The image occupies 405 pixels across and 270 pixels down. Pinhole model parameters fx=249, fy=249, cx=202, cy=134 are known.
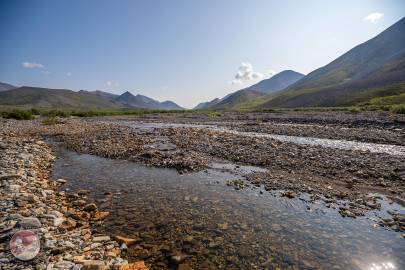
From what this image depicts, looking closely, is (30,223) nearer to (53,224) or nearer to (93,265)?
(53,224)

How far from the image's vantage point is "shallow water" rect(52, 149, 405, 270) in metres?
7.14

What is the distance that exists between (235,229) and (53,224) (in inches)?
239

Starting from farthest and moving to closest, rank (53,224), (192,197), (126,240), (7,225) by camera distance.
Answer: (192,197)
(53,224)
(126,240)
(7,225)

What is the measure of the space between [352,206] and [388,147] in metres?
14.9

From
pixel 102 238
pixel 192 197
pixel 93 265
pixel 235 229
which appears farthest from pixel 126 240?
pixel 192 197

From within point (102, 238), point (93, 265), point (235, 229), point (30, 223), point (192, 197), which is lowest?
point (235, 229)

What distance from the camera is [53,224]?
318 inches

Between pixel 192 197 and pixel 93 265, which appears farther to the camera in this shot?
pixel 192 197

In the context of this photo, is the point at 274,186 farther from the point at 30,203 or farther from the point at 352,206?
the point at 30,203

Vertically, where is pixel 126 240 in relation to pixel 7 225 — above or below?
below

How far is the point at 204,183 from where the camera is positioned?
44.5 feet

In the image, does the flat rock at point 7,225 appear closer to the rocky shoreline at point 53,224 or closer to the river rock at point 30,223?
the rocky shoreline at point 53,224

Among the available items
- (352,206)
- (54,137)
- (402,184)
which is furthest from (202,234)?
(54,137)

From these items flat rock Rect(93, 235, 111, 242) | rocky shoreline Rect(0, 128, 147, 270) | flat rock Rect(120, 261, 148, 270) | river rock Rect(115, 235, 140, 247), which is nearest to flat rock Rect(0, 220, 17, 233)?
rocky shoreline Rect(0, 128, 147, 270)
